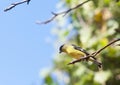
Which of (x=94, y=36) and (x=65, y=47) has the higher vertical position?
(x=65, y=47)

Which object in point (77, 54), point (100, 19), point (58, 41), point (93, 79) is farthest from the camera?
point (58, 41)

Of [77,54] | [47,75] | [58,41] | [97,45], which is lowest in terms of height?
[47,75]

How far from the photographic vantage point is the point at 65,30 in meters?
2.82

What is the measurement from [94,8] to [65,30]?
0.26m

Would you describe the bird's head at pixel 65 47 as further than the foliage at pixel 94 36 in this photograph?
No

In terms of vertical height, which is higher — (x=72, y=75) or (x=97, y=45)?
(x=97, y=45)

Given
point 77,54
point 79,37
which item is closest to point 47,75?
point 79,37

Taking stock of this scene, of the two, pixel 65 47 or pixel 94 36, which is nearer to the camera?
pixel 65 47

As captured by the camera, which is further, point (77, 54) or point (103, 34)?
point (103, 34)

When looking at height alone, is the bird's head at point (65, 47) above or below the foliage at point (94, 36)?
above

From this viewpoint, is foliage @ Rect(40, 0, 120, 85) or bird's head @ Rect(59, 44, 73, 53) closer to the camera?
bird's head @ Rect(59, 44, 73, 53)

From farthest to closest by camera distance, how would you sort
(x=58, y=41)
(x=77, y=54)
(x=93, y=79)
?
(x=58, y=41), (x=93, y=79), (x=77, y=54)

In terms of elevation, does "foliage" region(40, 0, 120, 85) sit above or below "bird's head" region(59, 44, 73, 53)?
below

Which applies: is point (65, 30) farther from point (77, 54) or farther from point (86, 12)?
point (77, 54)
